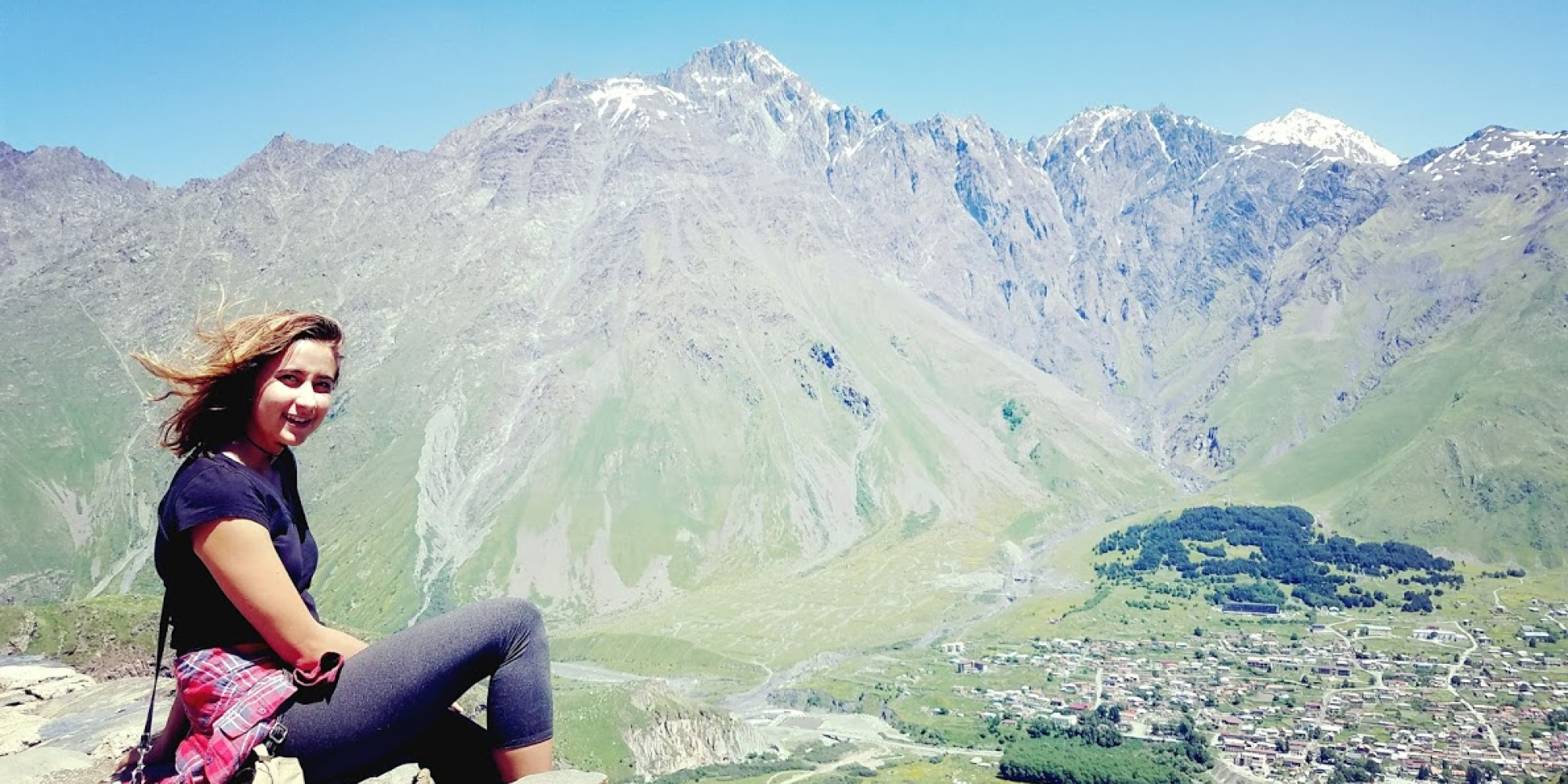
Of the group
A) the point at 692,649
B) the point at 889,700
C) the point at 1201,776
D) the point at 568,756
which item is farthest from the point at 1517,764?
the point at 692,649

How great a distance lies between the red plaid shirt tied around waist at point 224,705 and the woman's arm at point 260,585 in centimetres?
20

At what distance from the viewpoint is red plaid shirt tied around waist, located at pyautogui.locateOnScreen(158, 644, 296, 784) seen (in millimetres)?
5727

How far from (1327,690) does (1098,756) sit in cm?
4549

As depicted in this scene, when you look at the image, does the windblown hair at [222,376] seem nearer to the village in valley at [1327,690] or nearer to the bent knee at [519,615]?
the bent knee at [519,615]

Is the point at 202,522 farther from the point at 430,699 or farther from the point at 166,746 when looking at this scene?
the point at 166,746

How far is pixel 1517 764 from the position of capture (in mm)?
100625

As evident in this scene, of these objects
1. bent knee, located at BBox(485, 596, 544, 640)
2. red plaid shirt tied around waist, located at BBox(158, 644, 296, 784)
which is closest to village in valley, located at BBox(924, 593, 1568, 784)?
bent knee, located at BBox(485, 596, 544, 640)

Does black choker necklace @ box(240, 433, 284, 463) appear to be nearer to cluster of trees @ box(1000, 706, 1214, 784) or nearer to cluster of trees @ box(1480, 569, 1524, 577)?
cluster of trees @ box(1000, 706, 1214, 784)

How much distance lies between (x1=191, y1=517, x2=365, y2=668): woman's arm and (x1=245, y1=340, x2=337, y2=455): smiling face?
0.81 meters

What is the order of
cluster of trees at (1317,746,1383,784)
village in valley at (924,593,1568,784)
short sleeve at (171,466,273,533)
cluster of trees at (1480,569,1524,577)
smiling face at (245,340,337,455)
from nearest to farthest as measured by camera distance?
1. short sleeve at (171,466,273,533)
2. smiling face at (245,340,337,455)
3. cluster of trees at (1317,746,1383,784)
4. village in valley at (924,593,1568,784)
5. cluster of trees at (1480,569,1524,577)

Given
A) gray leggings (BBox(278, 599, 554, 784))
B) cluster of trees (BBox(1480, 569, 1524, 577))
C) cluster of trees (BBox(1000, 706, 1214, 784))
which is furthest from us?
cluster of trees (BBox(1480, 569, 1524, 577))

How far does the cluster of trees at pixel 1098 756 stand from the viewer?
9969cm

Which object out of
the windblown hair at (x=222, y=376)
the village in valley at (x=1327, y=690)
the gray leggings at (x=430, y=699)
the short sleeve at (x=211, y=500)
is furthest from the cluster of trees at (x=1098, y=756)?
the short sleeve at (x=211, y=500)

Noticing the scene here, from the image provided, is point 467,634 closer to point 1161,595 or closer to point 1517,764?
point 1517,764
